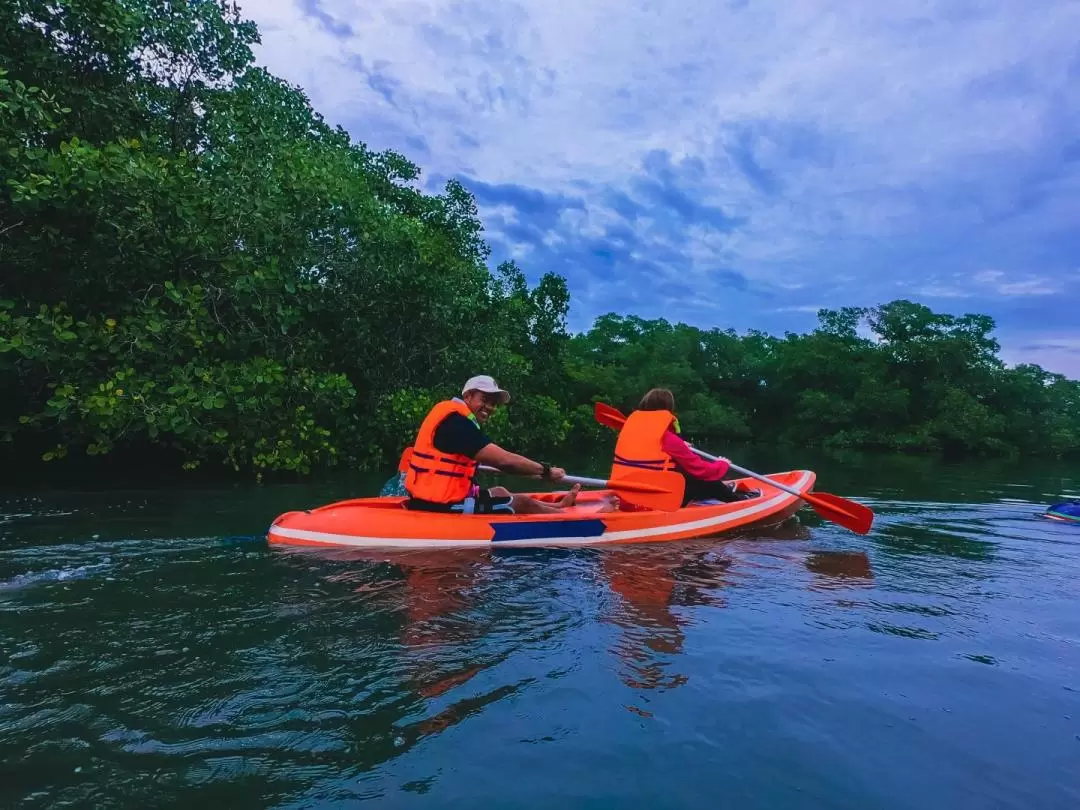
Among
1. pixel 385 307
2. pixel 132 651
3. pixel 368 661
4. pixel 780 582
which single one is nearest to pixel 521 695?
pixel 368 661

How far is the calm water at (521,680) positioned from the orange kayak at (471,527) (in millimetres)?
210

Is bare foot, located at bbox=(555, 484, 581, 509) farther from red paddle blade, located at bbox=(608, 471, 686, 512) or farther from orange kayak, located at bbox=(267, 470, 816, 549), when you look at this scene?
red paddle blade, located at bbox=(608, 471, 686, 512)

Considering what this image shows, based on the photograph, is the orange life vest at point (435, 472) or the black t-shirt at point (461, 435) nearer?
the black t-shirt at point (461, 435)

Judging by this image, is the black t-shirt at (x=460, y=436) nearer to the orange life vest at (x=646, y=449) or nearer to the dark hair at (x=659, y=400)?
the orange life vest at (x=646, y=449)

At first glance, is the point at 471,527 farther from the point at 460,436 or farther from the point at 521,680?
the point at 521,680

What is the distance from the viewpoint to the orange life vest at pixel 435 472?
567 cm

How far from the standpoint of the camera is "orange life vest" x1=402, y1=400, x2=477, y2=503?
567 centimetres

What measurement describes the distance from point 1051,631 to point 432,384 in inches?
433

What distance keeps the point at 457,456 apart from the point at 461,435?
301 mm

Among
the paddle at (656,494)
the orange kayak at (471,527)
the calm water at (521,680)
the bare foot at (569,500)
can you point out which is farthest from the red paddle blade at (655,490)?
the calm water at (521,680)

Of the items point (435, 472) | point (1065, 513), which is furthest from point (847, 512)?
point (435, 472)

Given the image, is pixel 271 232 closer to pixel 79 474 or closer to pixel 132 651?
pixel 79 474

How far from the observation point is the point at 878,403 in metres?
36.2

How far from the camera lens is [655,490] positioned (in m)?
6.64
